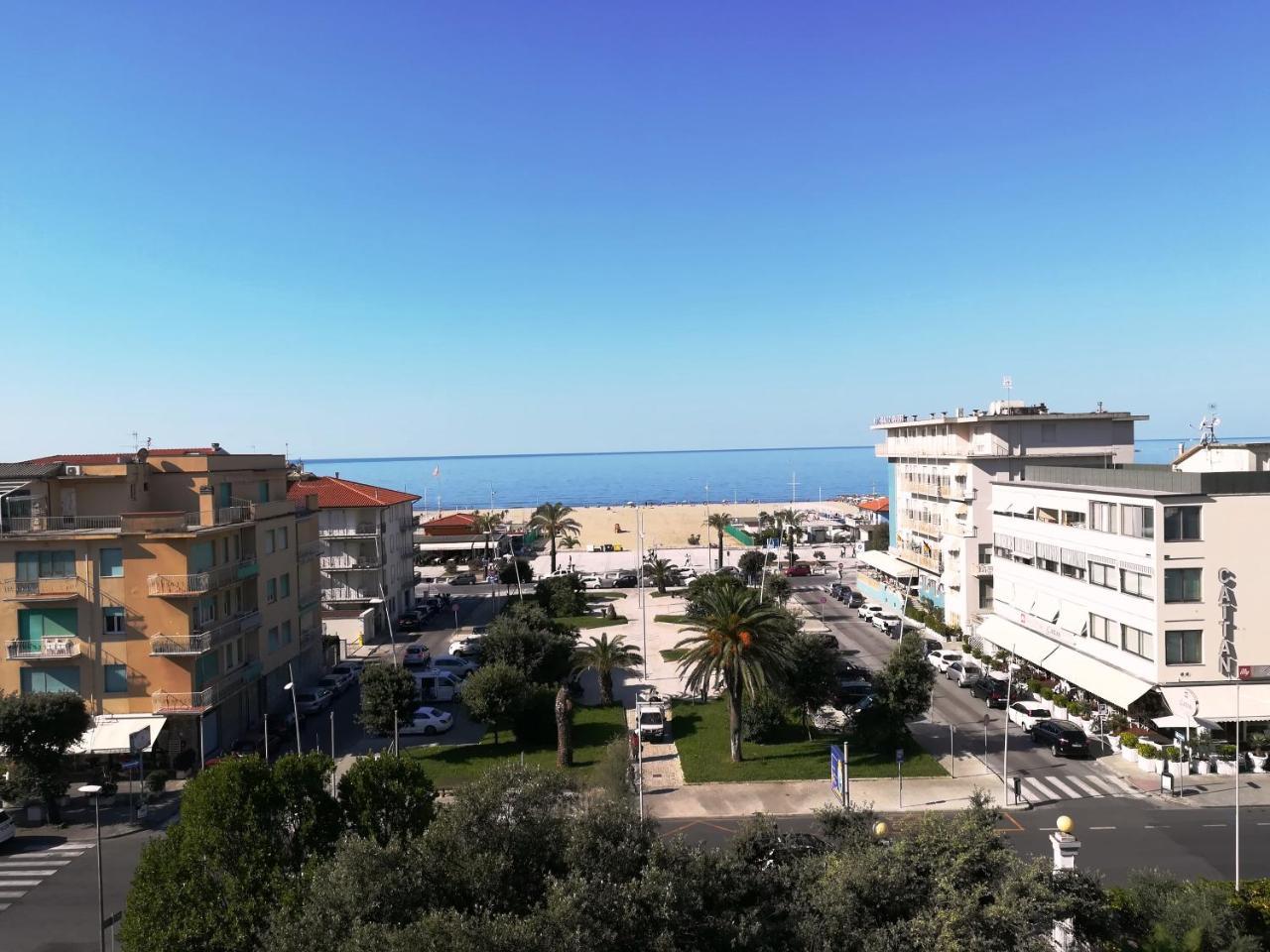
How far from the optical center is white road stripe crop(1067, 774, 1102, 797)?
2855cm

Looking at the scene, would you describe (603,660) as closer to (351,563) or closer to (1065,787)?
(1065,787)

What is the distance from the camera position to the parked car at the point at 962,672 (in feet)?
139

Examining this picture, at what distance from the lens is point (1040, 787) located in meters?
29.2

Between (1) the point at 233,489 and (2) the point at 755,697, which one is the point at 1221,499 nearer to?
(2) the point at 755,697

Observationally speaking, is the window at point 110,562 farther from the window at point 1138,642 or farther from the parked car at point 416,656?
the window at point 1138,642

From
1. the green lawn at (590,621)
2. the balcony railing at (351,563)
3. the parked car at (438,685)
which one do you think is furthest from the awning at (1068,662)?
the balcony railing at (351,563)

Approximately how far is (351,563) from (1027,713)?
41.2m

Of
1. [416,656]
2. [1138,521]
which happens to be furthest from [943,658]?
[416,656]

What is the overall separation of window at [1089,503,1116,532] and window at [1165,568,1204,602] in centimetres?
365

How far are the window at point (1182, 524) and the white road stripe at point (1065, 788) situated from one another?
1009cm

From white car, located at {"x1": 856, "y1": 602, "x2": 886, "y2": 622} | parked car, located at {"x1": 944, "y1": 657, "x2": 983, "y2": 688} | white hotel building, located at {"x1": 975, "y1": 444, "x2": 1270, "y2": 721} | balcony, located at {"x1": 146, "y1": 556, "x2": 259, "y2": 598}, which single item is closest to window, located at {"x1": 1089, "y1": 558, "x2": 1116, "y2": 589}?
white hotel building, located at {"x1": 975, "y1": 444, "x2": 1270, "y2": 721}

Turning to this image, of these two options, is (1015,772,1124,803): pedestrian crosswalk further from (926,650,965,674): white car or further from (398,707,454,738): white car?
(398,707,454,738): white car

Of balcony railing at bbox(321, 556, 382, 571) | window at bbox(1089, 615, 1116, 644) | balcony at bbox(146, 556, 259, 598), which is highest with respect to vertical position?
balcony at bbox(146, 556, 259, 598)

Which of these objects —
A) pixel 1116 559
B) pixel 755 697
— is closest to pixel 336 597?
pixel 755 697
